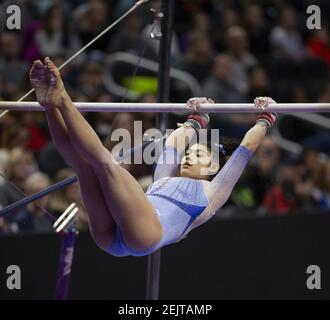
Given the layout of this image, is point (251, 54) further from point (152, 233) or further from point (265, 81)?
point (152, 233)

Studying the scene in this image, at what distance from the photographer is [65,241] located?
17.8 ft

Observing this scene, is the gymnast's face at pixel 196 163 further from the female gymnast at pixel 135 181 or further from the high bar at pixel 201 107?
the high bar at pixel 201 107

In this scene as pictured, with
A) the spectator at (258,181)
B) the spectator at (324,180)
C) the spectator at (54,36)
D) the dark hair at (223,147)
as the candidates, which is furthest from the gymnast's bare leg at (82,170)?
the spectator at (54,36)

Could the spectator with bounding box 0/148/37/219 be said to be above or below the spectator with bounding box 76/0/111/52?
below

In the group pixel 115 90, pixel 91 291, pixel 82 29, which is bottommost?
pixel 91 291

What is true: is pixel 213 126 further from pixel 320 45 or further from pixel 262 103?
pixel 262 103

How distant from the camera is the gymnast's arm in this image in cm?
479

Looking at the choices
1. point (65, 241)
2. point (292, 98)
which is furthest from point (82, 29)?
point (65, 241)

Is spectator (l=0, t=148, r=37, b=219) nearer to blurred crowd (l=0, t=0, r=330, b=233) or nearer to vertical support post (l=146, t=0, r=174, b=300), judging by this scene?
Result: blurred crowd (l=0, t=0, r=330, b=233)

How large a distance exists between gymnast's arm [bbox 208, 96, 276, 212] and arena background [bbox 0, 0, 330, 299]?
0.93 m

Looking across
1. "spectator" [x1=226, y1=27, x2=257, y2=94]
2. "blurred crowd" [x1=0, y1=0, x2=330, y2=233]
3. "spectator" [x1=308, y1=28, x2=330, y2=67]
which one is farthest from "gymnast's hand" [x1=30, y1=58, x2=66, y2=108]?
"spectator" [x1=308, y1=28, x2=330, y2=67]

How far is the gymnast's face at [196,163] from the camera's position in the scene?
5.01 metres

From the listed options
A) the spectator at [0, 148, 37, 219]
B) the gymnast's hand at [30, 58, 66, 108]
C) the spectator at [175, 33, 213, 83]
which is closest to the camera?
the gymnast's hand at [30, 58, 66, 108]
